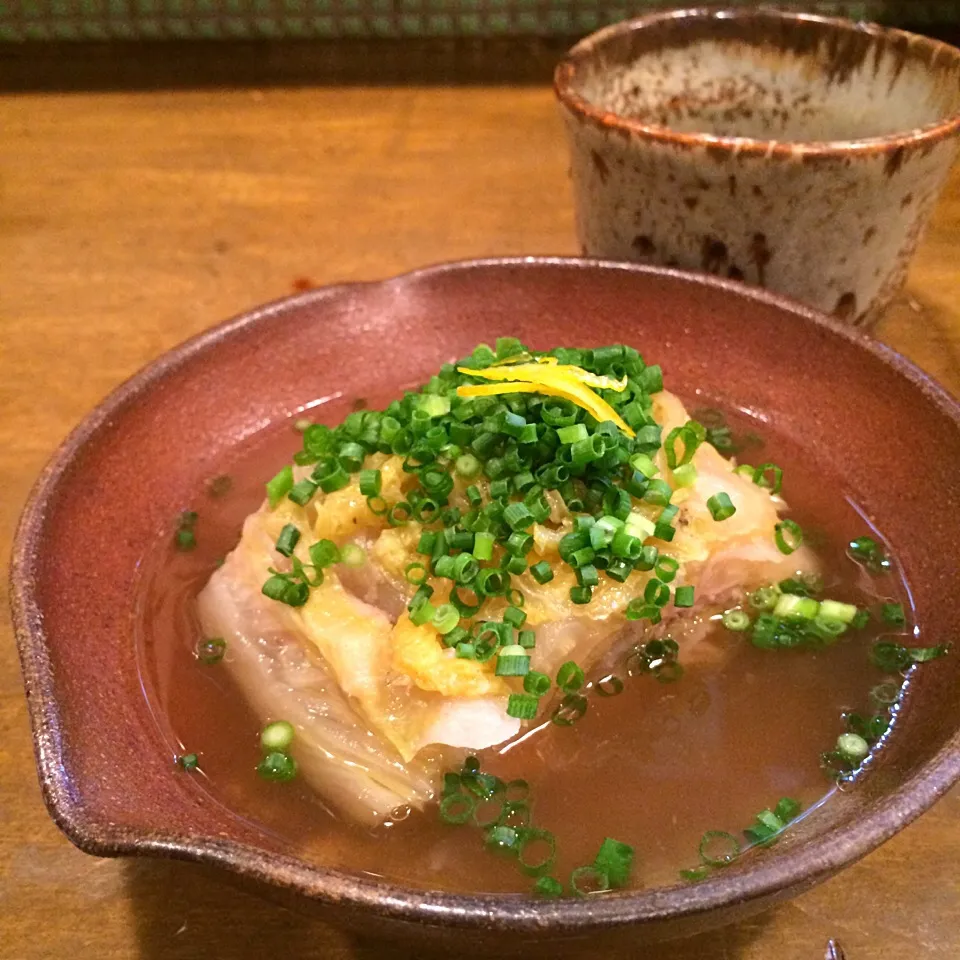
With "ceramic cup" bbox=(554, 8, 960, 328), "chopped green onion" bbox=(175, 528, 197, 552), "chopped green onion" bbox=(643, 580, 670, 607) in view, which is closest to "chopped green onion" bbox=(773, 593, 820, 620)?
"chopped green onion" bbox=(643, 580, 670, 607)

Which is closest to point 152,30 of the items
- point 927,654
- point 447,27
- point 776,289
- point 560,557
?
point 447,27

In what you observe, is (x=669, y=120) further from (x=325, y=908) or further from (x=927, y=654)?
(x=325, y=908)

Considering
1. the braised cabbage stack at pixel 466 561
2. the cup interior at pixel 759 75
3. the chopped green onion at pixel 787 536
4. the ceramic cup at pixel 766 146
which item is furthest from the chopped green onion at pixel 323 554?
the cup interior at pixel 759 75

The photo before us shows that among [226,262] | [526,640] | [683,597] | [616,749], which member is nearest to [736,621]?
[683,597]

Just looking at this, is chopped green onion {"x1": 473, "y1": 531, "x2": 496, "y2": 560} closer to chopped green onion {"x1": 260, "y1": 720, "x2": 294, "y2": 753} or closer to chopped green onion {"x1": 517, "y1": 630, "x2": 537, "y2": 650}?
chopped green onion {"x1": 517, "y1": 630, "x2": 537, "y2": 650}

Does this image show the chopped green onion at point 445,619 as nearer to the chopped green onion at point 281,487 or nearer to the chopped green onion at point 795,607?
→ the chopped green onion at point 281,487

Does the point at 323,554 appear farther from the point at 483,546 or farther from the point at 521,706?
the point at 521,706
